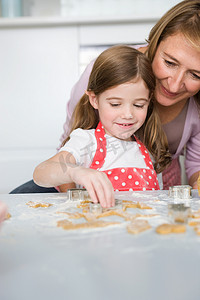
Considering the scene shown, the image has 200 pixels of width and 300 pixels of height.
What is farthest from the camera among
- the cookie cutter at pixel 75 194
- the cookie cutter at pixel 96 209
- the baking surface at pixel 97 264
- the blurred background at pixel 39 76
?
the blurred background at pixel 39 76

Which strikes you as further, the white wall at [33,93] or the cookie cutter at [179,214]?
the white wall at [33,93]

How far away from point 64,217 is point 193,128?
983 millimetres

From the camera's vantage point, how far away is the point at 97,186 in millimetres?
705

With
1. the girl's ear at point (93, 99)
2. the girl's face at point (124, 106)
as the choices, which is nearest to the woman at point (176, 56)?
the girl's face at point (124, 106)

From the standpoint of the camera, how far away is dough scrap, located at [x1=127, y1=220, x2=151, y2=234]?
1.63 feet

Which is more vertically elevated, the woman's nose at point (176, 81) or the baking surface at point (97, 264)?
the woman's nose at point (176, 81)

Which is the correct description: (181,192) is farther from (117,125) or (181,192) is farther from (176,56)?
(176,56)

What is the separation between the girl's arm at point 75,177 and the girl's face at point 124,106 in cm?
19

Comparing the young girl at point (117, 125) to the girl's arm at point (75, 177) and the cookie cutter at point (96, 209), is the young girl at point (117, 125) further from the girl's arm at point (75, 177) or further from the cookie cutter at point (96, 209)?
the cookie cutter at point (96, 209)

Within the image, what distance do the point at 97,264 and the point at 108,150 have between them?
2.61 feet

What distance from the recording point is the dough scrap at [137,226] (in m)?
0.50

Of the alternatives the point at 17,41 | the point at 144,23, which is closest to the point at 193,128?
the point at 144,23

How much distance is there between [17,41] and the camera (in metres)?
1.98

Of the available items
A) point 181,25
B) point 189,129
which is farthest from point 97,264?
point 189,129
